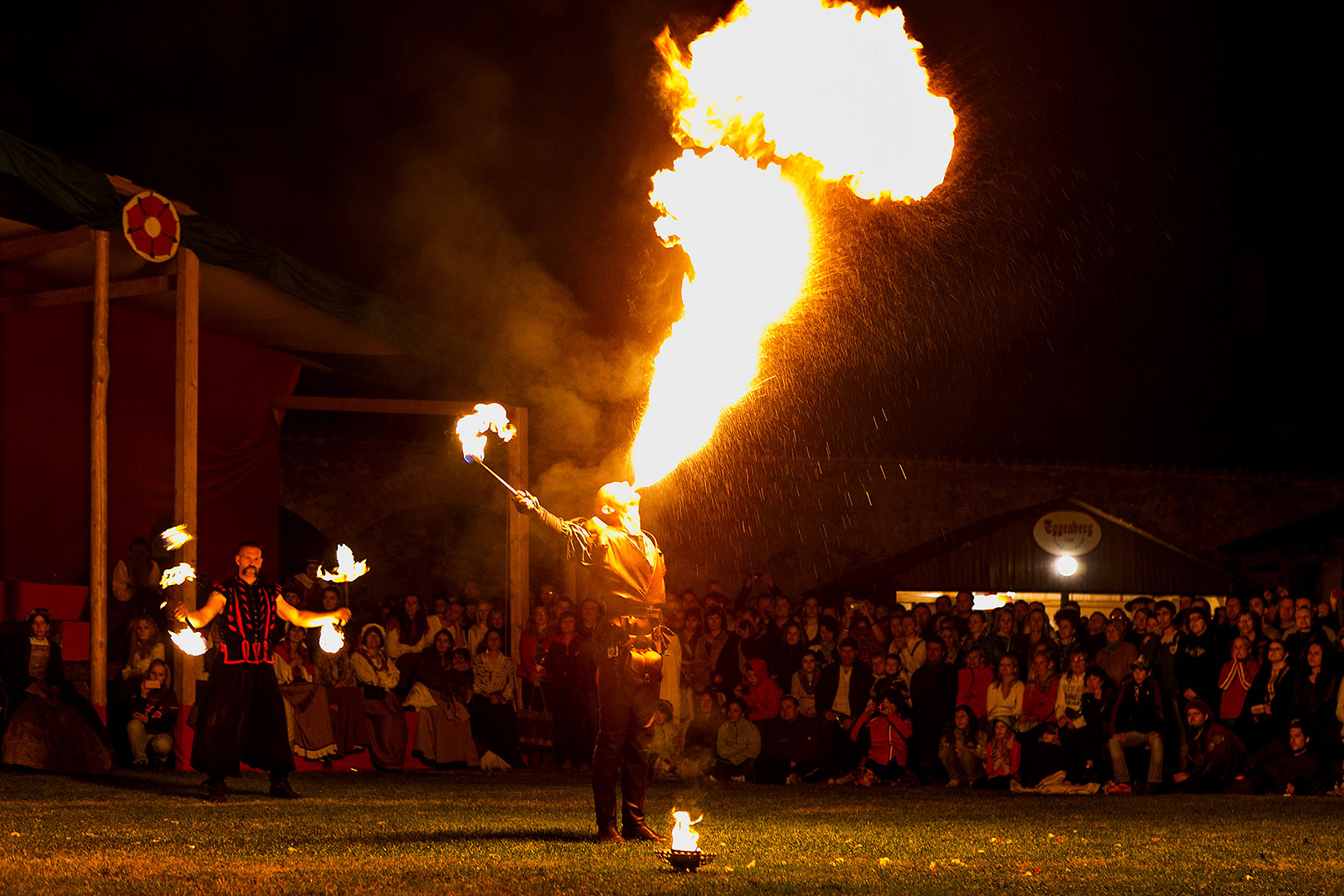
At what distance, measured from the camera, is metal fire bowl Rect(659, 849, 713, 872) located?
6.79 metres

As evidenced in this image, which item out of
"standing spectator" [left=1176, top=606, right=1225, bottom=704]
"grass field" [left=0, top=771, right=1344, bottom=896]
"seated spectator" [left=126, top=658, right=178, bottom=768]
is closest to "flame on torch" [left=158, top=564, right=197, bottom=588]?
"grass field" [left=0, top=771, right=1344, bottom=896]

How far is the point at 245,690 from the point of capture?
33.3 feet

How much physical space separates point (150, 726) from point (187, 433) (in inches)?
98.3

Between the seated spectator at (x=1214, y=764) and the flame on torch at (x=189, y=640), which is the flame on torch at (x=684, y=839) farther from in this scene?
the seated spectator at (x=1214, y=764)

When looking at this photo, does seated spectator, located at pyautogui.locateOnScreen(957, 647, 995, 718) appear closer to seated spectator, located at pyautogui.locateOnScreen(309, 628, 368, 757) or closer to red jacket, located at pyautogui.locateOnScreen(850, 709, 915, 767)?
red jacket, located at pyautogui.locateOnScreen(850, 709, 915, 767)

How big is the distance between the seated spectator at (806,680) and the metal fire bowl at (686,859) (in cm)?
738

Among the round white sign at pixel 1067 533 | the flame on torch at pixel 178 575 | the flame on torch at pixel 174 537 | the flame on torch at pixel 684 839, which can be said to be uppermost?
the round white sign at pixel 1067 533

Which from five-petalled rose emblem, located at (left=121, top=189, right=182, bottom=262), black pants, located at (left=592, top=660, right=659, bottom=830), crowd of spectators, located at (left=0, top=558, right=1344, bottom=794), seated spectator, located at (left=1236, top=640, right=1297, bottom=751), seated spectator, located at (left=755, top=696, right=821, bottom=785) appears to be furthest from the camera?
seated spectator, located at (left=755, top=696, right=821, bottom=785)

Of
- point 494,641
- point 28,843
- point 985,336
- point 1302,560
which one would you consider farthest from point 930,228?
point 28,843

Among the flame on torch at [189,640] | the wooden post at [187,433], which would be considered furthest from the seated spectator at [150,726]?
the flame on torch at [189,640]

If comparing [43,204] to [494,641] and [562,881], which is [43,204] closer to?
[494,641]

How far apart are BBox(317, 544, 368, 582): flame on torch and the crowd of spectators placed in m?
1.66

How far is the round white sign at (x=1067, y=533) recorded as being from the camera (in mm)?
28062

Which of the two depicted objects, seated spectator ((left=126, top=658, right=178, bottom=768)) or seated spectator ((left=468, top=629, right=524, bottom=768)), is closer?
seated spectator ((left=126, top=658, right=178, bottom=768))
